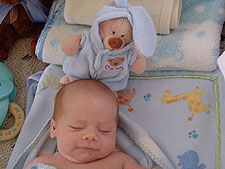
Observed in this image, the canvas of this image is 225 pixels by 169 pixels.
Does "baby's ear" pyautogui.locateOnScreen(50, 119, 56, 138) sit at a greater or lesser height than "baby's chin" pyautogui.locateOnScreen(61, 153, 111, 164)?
greater

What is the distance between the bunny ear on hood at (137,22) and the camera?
0.99m

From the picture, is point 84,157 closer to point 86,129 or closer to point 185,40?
point 86,129

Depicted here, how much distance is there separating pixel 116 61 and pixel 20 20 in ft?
1.98

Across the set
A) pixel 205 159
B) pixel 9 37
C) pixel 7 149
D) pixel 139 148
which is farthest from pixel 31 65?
pixel 205 159

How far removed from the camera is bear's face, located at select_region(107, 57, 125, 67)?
1.11 meters

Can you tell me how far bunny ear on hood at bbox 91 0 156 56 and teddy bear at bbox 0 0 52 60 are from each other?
1.70 ft

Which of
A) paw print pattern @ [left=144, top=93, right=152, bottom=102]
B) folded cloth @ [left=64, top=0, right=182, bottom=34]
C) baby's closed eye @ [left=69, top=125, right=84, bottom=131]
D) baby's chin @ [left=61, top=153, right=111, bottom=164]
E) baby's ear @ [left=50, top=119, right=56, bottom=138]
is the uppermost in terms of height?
folded cloth @ [left=64, top=0, right=182, bottom=34]

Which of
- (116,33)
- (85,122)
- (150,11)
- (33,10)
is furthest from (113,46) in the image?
(33,10)

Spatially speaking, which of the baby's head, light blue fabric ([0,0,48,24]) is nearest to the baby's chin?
the baby's head

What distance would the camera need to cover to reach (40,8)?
152cm

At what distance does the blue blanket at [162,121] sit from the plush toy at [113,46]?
95 mm

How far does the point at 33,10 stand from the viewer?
148 cm

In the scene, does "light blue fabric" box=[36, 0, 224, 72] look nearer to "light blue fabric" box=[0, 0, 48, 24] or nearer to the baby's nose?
"light blue fabric" box=[0, 0, 48, 24]

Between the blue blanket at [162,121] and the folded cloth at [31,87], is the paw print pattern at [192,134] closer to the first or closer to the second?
the blue blanket at [162,121]
